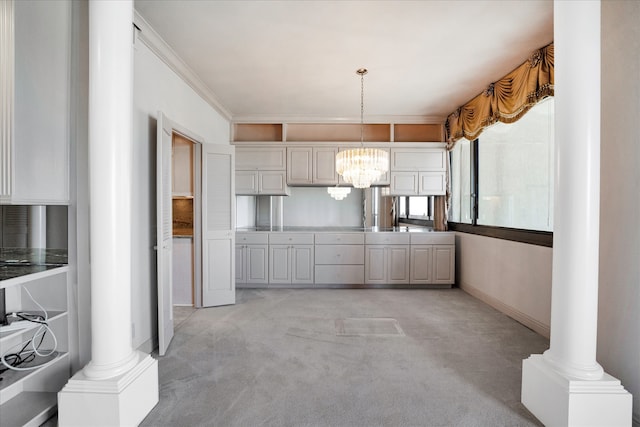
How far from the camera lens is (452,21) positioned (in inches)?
97.6

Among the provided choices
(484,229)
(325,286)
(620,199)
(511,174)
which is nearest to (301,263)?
(325,286)

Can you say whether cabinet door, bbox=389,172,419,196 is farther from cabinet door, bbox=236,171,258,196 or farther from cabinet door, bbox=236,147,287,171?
cabinet door, bbox=236,171,258,196

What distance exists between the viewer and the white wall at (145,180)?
2479mm

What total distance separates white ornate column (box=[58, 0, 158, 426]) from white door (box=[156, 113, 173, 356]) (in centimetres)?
84

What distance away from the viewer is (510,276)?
3.50m

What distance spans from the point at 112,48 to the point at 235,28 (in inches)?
46.2

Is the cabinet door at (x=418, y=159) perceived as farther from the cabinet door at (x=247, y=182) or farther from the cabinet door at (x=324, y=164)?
the cabinet door at (x=247, y=182)

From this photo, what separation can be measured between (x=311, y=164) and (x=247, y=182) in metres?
1.04

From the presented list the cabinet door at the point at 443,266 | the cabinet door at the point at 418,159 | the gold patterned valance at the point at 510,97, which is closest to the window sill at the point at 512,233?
the cabinet door at the point at 443,266

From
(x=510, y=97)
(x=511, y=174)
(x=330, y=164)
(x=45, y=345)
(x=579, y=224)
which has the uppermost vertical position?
(x=510, y=97)

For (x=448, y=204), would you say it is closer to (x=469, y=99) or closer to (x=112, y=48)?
(x=469, y=99)

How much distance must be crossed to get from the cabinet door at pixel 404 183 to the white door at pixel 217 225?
2.48 metres

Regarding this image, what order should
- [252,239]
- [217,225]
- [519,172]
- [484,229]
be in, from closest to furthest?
1. [519,172]
2. [217,225]
3. [484,229]
4. [252,239]

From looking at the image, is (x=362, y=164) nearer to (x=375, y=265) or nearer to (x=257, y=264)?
(x=375, y=265)
